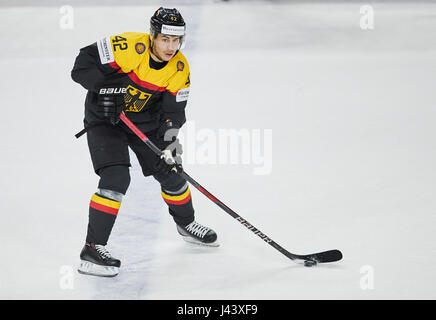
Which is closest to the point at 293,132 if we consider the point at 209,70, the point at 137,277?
the point at 209,70

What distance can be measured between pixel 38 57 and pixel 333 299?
3.93 meters

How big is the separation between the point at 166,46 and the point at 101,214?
0.78 m

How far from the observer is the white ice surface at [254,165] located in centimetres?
342

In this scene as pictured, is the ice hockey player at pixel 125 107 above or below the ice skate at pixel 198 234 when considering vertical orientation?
above

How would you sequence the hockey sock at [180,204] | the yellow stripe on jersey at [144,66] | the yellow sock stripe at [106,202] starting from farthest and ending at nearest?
the hockey sock at [180,204] < the yellow stripe on jersey at [144,66] < the yellow sock stripe at [106,202]

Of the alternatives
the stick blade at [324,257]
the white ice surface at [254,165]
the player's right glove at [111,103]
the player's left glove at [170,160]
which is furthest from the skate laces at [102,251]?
the stick blade at [324,257]

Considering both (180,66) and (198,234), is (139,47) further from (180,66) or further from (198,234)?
(198,234)

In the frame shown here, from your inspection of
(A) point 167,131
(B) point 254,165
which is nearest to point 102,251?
(A) point 167,131

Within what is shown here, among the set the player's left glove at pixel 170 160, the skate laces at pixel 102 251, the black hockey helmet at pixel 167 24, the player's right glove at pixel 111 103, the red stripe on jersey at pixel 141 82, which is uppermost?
the black hockey helmet at pixel 167 24

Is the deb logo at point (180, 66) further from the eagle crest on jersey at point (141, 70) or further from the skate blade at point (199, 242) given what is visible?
the skate blade at point (199, 242)

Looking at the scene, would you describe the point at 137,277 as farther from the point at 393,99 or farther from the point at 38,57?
the point at 38,57

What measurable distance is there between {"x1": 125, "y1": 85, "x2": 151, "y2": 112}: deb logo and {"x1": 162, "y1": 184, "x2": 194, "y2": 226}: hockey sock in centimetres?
43

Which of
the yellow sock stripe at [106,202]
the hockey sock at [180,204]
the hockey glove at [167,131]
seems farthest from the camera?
the hockey sock at [180,204]

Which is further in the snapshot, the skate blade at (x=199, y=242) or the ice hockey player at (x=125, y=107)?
the skate blade at (x=199, y=242)
